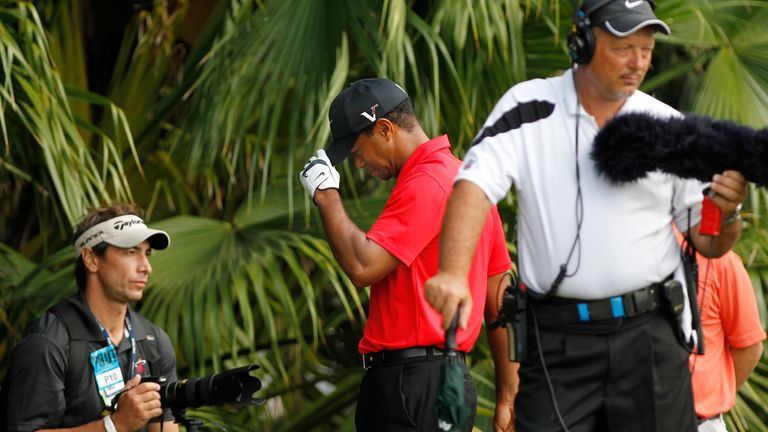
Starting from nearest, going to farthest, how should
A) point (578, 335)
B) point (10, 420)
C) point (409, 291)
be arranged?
point (578, 335), point (409, 291), point (10, 420)

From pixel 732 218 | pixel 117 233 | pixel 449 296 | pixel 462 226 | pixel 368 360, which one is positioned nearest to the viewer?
pixel 449 296

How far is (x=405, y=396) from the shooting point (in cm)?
384

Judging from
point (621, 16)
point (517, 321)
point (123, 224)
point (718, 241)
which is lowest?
point (517, 321)

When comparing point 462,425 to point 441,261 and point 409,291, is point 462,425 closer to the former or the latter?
point 441,261

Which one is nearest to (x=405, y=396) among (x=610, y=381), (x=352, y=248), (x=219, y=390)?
(x=352, y=248)

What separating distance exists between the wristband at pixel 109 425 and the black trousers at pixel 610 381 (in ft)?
4.97

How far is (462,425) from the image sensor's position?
3.04 meters

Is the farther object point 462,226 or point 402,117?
point 402,117

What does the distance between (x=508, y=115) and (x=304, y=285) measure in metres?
2.17

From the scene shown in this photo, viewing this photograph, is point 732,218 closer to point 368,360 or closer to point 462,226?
point 462,226

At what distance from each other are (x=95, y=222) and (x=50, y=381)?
2.31 feet

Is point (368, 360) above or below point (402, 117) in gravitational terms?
below

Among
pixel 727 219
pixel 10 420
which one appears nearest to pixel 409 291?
pixel 727 219

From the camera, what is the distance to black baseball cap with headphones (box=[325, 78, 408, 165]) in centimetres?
399
